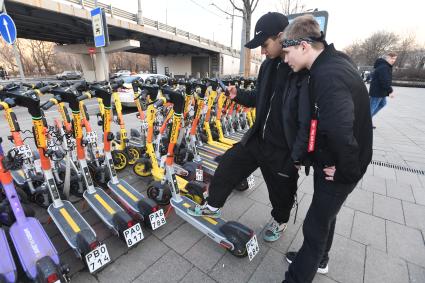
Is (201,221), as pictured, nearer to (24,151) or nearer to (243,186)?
(243,186)

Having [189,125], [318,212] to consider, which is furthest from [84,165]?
[318,212]

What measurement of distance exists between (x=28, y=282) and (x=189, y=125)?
Result: 11.3 feet

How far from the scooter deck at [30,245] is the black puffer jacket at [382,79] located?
808 centimetres

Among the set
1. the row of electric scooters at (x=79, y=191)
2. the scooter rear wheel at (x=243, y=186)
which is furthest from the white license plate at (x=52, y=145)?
the scooter rear wheel at (x=243, y=186)

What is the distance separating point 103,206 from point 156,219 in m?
0.67

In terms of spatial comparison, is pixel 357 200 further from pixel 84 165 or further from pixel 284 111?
pixel 84 165

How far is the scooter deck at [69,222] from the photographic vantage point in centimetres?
231

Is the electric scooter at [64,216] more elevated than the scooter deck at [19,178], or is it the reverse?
the electric scooter at [64,216]

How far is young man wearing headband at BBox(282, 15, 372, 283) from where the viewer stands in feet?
4.50

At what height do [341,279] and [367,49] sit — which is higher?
[367,49]

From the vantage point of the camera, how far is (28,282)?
6.93 feet

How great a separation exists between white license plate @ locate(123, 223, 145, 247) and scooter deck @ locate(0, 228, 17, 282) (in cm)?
91

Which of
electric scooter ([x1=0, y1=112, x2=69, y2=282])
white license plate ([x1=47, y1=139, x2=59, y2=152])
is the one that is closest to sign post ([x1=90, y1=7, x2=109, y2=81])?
white license plate ([x1=47, y1=139, x2=59, y2=152])

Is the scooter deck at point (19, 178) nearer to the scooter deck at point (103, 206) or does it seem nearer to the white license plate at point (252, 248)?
the scooter deck at point (103, 206)
